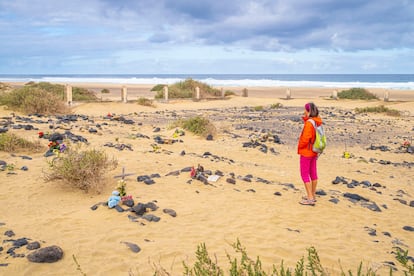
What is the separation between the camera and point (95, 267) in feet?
13.8

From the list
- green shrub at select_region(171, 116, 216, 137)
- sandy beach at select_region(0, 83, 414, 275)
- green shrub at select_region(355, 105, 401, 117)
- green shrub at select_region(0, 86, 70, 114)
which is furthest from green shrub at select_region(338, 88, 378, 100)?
green shrub at select_region(0, 86, 70, 114)

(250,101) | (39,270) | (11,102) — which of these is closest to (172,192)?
(39,270)

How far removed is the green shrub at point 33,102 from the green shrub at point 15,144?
32.4 ft

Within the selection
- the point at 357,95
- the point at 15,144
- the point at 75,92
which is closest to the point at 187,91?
the point at 75,92

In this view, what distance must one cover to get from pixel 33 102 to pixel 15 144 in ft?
32.9

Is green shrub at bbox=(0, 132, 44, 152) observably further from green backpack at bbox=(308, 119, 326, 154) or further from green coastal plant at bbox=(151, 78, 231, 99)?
green coastal plant at bbox=(151, 78, 231, 99)

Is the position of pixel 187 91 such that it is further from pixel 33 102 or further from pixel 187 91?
pixel 33 102

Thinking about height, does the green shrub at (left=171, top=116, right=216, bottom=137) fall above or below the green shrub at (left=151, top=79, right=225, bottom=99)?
below

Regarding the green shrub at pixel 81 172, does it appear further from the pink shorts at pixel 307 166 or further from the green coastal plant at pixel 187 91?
the green coastal plant at pixel 187 91

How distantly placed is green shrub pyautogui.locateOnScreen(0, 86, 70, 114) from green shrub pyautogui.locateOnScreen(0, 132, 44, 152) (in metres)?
9.87

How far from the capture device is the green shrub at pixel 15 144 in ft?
30.4

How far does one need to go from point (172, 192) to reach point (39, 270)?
3174mm

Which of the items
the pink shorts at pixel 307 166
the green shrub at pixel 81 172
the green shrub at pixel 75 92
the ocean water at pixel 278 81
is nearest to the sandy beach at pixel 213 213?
the green shrub at pixel 81 172

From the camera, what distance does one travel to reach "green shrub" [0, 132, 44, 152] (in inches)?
365
